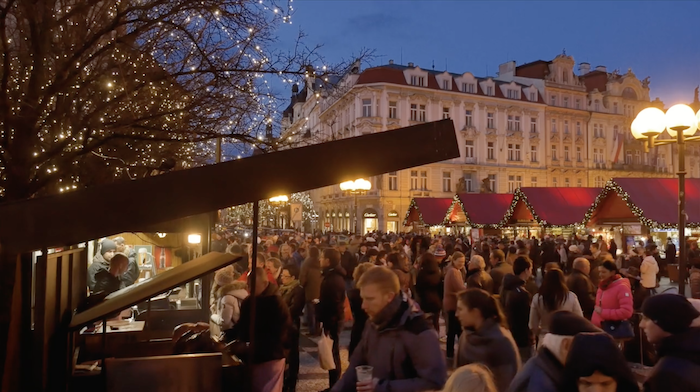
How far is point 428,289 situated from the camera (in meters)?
8.86

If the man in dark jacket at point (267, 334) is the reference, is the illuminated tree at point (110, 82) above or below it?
above

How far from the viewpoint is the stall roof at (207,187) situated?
294 centimetres

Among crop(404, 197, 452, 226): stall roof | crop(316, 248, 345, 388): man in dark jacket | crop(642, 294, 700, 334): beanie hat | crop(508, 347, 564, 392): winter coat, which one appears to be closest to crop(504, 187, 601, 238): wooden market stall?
crop(404, 197, 452, 226): stall roof

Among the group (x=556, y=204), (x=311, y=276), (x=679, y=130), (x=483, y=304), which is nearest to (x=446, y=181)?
(x=556, y=204)

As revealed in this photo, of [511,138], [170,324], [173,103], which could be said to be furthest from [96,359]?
[511,138]

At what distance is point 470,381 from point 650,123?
7641 millimetres

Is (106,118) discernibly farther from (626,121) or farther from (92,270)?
(626,121)

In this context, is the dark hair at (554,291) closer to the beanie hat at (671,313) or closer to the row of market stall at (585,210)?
the beanie hat at (671,313)

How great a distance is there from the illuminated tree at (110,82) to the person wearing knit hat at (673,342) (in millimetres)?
4037

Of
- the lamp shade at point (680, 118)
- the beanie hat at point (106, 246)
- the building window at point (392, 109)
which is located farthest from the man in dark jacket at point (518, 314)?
the building window at point (392, 109)

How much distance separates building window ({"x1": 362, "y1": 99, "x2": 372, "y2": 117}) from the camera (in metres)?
49.4

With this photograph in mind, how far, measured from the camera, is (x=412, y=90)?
166 feet

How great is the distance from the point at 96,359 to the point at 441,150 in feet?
13.2

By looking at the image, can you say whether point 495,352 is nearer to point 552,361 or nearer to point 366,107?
point 552,361
